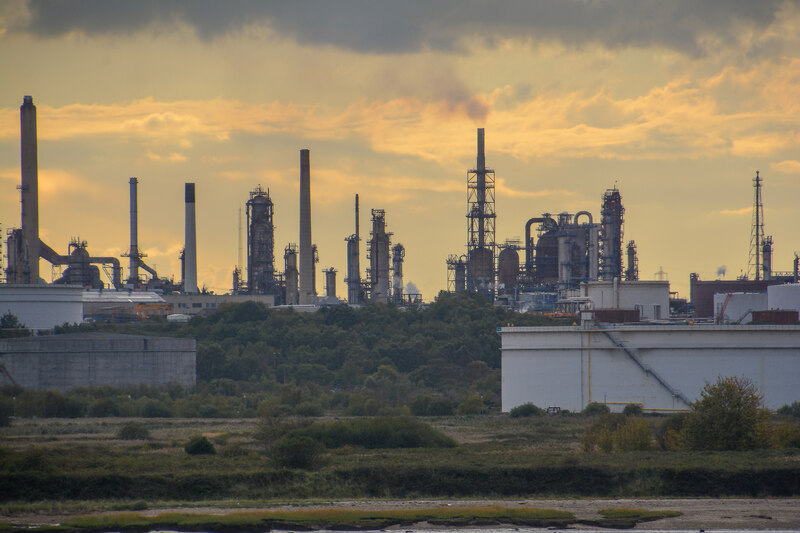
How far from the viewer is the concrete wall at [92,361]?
100188 mm

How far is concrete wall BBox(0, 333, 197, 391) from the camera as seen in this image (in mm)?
100188

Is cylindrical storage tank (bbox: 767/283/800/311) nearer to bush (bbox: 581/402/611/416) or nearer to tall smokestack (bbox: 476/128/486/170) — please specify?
bush (bbox: 581/402/611/416)

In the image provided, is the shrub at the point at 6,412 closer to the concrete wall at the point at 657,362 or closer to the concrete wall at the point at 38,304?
the concrete wall at the point at 38,304

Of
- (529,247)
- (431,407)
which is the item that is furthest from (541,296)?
(431,407)

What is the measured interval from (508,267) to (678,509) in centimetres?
9251

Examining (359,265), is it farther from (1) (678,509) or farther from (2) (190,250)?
(1) (678,509)

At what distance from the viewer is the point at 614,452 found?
51656mm

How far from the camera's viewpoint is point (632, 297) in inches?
3462

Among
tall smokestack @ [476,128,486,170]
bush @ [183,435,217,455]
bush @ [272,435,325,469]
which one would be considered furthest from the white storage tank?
bush @ [272,435,325,469]

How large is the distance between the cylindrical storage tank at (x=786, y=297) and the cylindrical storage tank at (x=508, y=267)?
4561cm

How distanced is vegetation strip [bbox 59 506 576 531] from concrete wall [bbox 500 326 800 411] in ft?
122

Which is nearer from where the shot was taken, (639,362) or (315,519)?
(315,519)

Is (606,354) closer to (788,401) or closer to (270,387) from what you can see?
(788,401)

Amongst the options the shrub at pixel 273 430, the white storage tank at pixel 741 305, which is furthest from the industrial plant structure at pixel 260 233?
the shrub at pixel 273 430
